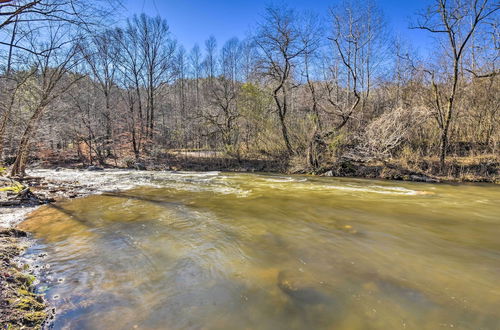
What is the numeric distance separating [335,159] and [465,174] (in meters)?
7.04

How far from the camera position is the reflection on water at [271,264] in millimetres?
3531

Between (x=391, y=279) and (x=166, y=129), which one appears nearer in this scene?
(x=391, y=279)

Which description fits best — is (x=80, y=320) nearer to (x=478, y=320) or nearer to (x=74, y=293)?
(x=74, y=293)

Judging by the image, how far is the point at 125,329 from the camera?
3.20 meters

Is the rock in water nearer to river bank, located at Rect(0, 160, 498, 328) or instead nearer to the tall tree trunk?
river bank, located at Rect(0, 160, 498, 328)

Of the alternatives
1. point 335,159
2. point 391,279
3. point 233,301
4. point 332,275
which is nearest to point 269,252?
point 332,275

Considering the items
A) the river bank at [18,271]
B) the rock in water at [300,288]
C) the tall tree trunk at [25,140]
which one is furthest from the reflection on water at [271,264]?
the tall tree trunk at [25,140]

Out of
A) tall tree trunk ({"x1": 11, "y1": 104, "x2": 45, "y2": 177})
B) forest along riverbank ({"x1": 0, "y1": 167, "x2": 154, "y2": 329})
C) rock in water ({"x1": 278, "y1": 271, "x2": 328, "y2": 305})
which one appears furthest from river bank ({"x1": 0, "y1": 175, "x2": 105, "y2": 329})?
rock in water ({"x1": 278, "y1": 271, "x2": 328, "y2": 305})

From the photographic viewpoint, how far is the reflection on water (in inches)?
139

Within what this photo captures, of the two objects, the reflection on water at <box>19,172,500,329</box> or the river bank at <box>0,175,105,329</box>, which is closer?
the river bank at <box>0,175,105,329</box>

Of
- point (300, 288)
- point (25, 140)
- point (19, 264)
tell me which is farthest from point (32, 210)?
point (300, 288)

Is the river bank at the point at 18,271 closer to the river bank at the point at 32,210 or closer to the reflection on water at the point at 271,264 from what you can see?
the river bank at the point at 32,210

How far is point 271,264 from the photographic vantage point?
4.95 m

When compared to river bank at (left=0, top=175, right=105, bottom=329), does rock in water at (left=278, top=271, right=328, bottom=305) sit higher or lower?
lower
